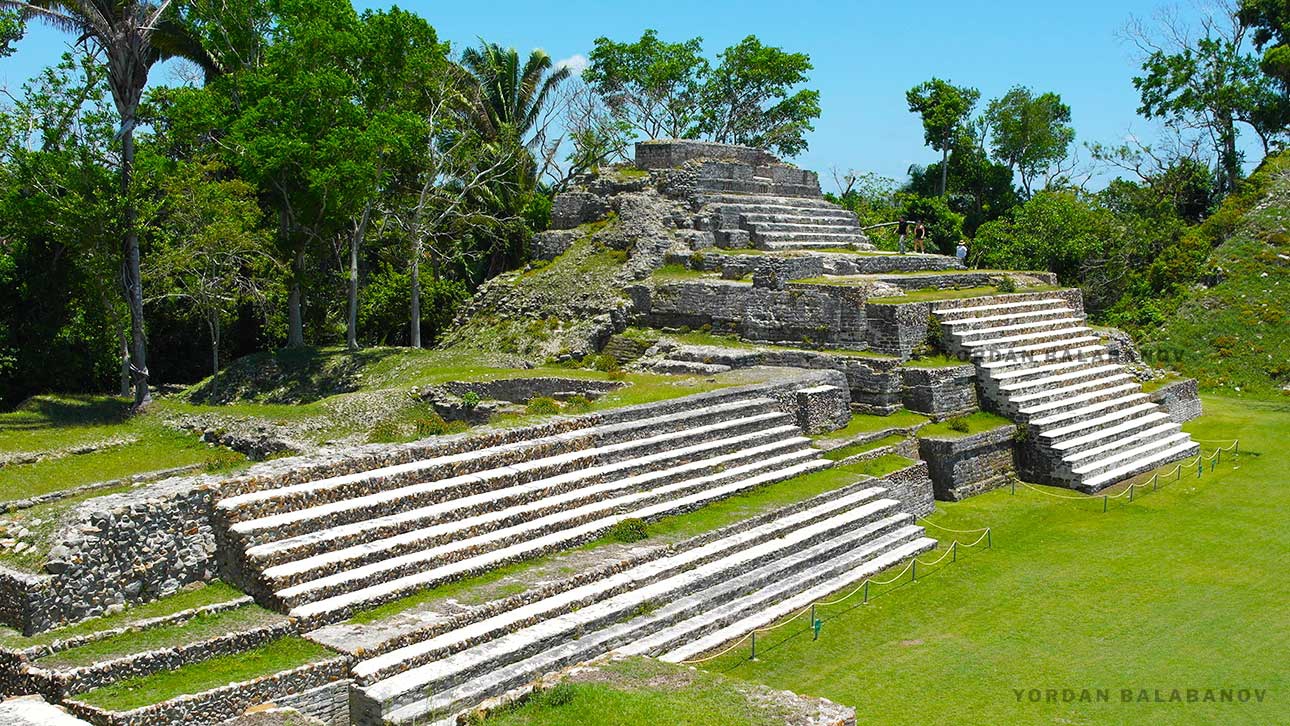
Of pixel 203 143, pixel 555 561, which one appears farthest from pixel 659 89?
pixel 555 561

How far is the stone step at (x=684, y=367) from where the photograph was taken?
1934 centimetres

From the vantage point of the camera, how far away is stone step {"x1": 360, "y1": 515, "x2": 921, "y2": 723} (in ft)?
28.3

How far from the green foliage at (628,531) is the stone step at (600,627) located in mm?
800

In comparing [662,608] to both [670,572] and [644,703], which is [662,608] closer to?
[670,572]

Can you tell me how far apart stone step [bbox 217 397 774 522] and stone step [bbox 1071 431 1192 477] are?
644 centimetres

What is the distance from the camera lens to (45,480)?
50.9 ft

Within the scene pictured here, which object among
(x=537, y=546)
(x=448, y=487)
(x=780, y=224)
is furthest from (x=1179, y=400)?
(x=448, y=487)

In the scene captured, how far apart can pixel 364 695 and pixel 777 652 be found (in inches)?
173

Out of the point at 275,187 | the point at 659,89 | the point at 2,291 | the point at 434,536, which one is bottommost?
the point at 434,536

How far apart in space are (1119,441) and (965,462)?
3684mm

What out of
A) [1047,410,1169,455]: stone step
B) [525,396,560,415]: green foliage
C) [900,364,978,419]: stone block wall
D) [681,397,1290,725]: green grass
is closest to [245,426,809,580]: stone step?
[525,396,560,415]: green foliage

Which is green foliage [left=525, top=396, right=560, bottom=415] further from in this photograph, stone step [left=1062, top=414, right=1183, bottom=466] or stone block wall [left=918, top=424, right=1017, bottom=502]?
stone step [left=1062, top=414, right=1183, bottom=466]

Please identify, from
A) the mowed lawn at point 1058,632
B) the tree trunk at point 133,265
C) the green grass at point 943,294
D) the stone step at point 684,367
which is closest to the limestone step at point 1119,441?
the mowed lawn at point 1058,632

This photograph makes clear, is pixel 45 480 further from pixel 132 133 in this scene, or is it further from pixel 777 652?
pixel 777 652
